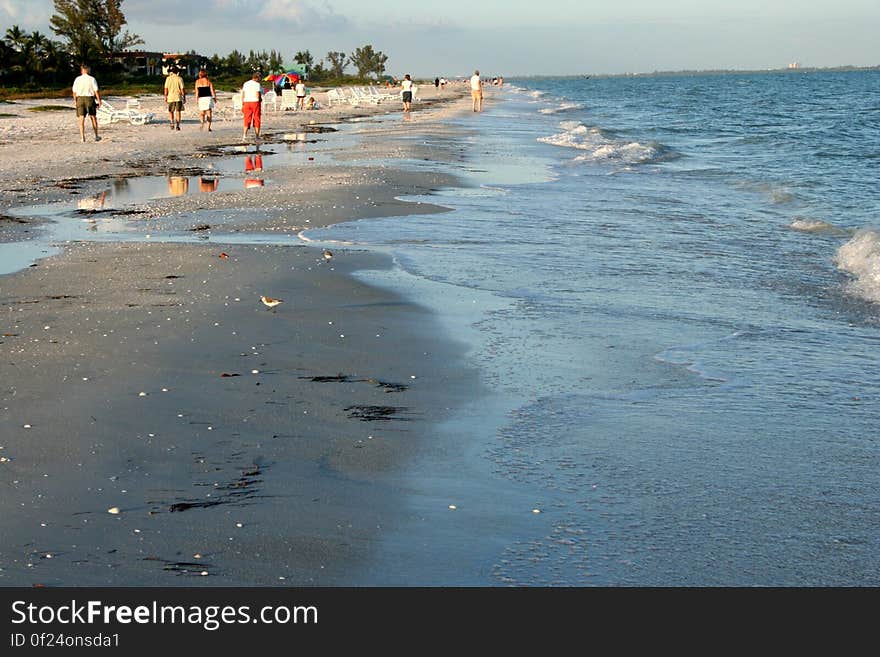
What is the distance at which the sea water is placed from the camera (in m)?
3.95

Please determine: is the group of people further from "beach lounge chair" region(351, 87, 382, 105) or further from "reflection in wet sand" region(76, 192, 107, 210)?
"beach lounge chair" region(351, 87, 382, 105)

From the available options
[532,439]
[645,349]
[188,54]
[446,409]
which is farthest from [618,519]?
[188,54]

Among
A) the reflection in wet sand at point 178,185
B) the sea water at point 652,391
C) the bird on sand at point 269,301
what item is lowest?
the sea water at point 652,391

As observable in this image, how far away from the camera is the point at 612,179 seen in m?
19.7

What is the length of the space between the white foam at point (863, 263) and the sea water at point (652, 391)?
41 mm

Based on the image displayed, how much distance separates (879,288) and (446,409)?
5451 millimetres

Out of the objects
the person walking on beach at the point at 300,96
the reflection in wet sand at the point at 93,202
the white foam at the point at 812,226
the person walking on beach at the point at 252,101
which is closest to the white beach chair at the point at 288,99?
the person walking on beach at the point at 300,96

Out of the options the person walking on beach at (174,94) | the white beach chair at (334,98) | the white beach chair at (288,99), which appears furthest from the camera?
the white beach chair at (334,98)

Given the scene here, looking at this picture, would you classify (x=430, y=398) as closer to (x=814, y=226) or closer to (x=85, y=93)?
(x=814, y=226)

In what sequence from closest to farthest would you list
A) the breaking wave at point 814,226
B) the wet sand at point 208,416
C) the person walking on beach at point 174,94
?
the wet sand at point 208,416
the breaking wave at point 814,226
the person walking on beach at point 174,94

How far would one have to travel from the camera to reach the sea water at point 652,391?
3949 mm

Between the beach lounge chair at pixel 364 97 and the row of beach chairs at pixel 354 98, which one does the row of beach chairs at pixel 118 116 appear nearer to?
the row of beach chairs at pixel 354 98

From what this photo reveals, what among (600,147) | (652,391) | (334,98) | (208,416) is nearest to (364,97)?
(334,98)
